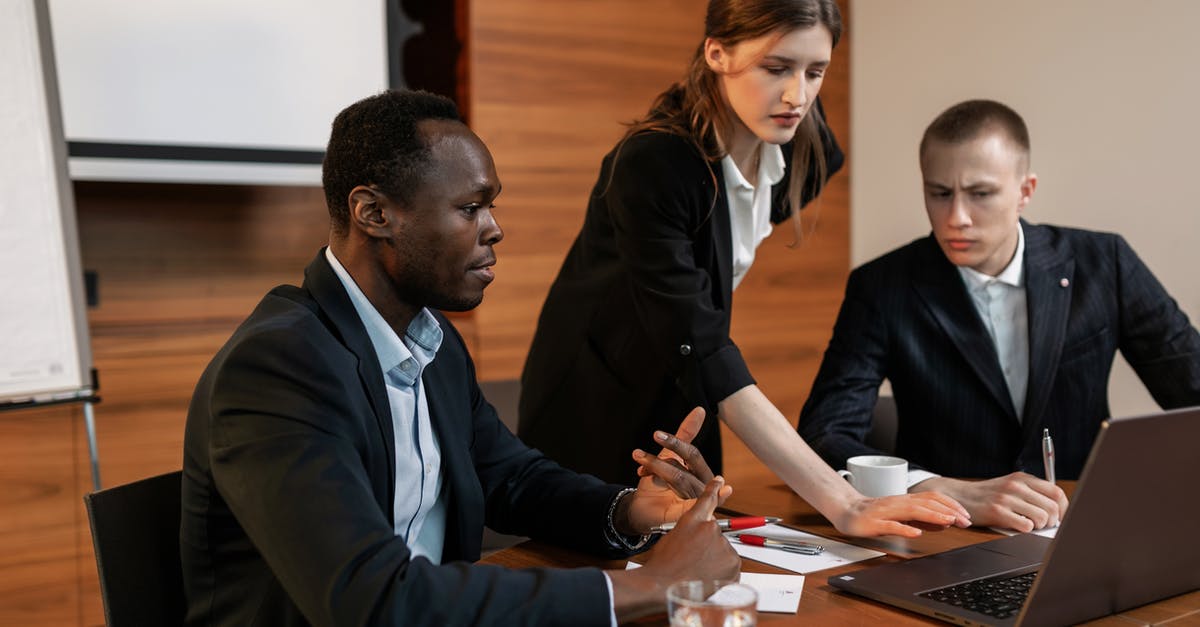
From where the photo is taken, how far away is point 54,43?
8.61ft

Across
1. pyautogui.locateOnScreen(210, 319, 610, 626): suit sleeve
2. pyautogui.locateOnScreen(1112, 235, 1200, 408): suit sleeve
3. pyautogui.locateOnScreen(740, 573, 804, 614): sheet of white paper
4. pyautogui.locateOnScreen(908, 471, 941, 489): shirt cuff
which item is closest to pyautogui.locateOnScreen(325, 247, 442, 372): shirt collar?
pyautogui.locateOnScreen(210, 319, 610, 626): suit sleeve

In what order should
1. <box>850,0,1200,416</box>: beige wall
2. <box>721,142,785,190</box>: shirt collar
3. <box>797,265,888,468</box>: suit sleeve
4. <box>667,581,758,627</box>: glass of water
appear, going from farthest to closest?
<box>850,0,1200,416</box>: beige wall
<box>797,265,888,468</box>: suit sleeve
<box>721,142,785,190</box>: shirt collar
<box>667,581,758,627</box>: glass of water

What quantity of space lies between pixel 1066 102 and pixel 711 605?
9.68ft

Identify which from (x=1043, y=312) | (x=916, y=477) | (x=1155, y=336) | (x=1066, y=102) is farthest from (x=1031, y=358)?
(x=1066, y=102)

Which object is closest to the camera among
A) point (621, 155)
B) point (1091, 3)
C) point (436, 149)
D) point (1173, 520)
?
point (1173, 520)

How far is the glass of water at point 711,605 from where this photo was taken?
0.89 metres

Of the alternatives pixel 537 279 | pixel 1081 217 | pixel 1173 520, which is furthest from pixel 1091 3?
pixel 1173 520

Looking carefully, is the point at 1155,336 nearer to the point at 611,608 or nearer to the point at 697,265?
the point at 697,265

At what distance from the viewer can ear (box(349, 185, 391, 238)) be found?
1.23 meters

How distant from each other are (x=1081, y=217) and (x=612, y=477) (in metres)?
2.17

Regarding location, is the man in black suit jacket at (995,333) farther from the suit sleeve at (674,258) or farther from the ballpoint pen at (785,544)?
the ballpoint pen at (785,544)

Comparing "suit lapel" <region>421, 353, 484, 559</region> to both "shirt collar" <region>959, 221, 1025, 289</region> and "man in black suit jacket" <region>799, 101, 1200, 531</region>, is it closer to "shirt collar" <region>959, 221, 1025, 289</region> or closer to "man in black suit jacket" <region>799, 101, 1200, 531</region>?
"man in black suit jacket" <region>799, 101, 1200, 531</region>

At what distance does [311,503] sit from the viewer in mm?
985

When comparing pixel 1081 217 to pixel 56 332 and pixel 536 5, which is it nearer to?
pixel 536 5
